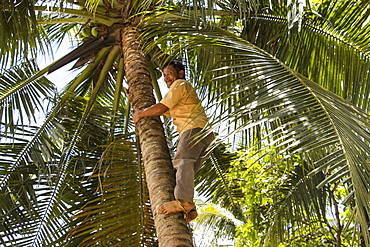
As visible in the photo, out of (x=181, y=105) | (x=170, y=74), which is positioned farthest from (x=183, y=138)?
(x=170, y=74)

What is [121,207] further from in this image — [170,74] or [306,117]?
[306,117]

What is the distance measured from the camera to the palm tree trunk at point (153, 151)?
3.63 metres

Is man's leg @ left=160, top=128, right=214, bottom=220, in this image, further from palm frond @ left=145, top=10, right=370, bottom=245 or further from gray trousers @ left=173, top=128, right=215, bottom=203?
palm frond @ left=145, top=10, right=370, bottom=245

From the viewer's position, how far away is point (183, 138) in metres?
4.27

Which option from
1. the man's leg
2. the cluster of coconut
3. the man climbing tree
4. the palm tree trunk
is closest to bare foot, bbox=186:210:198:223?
the man climbing tree

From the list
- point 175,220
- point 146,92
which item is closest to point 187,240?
point 175,220

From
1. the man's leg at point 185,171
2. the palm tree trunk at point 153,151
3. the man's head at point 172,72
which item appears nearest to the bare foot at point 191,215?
the man's leg at point 185,171

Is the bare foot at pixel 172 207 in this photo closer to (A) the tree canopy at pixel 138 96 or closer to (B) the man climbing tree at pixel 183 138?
(B) the man climbing tree at pixel 183 138

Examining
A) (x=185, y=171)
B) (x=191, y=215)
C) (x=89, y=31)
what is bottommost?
(x=191, y=215)

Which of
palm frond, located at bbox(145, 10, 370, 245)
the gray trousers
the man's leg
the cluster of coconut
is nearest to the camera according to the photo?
palm frond, located at bbox(145, 10, 370, 245)

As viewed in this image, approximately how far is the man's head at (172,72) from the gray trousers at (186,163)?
2.53ft

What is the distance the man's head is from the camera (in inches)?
→ 195

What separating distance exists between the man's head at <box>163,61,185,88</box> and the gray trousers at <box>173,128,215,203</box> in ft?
2.53

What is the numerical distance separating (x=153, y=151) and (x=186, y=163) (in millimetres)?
299
